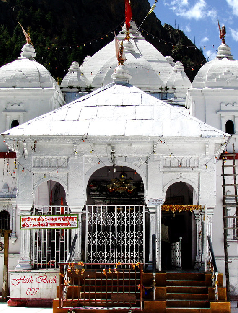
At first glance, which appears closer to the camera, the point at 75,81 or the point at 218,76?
the point at 218,76

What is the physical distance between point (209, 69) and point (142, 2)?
160 ft

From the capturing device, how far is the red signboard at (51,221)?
14.2 m

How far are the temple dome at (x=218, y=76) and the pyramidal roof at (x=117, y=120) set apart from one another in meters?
3.26

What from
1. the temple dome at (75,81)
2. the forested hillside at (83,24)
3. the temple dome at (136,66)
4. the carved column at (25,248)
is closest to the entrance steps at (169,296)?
the carved column at (25,248)

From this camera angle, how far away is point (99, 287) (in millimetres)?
13391

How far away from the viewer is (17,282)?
14.4 m

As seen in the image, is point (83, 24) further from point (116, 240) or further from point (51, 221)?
point (116, 240)

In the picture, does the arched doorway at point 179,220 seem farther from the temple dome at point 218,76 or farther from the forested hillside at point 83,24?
the forested hillside at point 83,24

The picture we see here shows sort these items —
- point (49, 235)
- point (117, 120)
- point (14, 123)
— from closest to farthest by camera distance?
point (117, 120) → point (49, 235) → point (14, 123)

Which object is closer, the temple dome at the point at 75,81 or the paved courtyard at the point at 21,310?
the paved courtyard at the point at 21,310

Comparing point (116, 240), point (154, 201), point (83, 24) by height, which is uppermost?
point (83, 24)

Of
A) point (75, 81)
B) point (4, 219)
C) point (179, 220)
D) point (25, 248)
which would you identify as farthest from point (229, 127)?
point (4, 219)

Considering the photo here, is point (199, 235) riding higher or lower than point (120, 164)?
lower

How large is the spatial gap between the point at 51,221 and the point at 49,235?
3.04 metres
